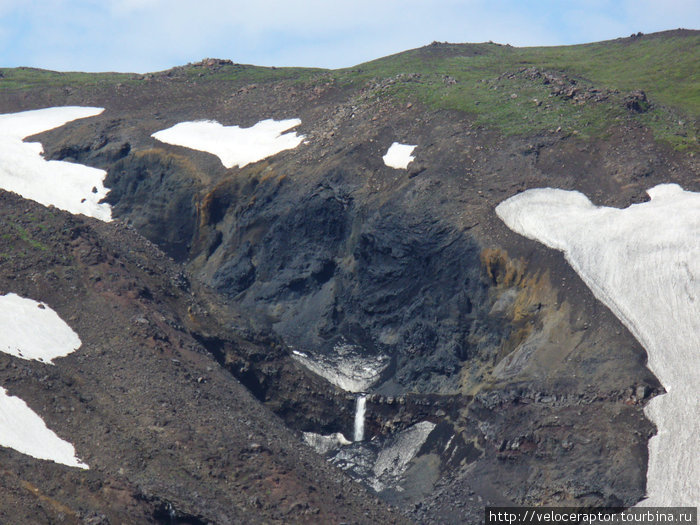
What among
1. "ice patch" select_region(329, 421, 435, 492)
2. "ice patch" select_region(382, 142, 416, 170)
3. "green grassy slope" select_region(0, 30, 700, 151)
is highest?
"green grassy slope" select_region(0, 30, 700, 151)

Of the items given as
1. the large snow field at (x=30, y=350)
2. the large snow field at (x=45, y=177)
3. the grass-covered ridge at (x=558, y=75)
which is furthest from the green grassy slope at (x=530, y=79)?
the large snow field at (x=30, y=350)

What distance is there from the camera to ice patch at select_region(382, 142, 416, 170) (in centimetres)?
5338

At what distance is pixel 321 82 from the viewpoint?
228ft

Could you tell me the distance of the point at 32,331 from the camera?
37531mm

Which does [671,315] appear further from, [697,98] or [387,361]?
[697,98]


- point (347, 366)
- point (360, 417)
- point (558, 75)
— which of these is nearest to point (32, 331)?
point (360, 417)

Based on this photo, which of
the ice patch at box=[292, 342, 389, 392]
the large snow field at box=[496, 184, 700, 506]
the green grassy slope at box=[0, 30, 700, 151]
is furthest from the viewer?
the green grassy slope at box=[0, 30, 700, 151]

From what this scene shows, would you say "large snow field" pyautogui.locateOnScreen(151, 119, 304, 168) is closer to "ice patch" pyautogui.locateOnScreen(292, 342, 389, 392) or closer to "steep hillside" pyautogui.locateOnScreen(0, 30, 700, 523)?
"steep hillside" pyautogui.locateOnScreen(0, 30, 700, 523)

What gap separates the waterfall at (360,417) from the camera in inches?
1724

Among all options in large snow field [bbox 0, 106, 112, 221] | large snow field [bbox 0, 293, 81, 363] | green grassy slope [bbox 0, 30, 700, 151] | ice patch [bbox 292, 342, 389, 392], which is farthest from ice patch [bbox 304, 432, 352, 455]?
large snow field [bbox 0, 106, 112, 221]

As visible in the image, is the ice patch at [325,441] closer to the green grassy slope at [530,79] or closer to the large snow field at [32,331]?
the large snow field at [32,331]

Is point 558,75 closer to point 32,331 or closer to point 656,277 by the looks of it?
point 656,277

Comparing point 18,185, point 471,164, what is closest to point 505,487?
point 471,164

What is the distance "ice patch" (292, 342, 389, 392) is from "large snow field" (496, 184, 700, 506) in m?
10.1
